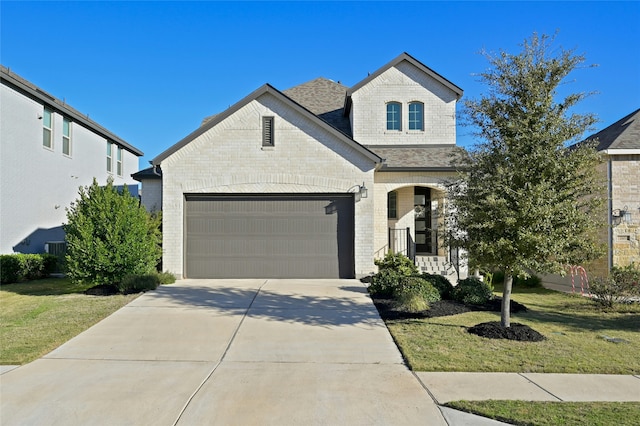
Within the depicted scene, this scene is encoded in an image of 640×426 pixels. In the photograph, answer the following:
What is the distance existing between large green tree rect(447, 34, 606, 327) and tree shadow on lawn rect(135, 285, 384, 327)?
2.86 metres

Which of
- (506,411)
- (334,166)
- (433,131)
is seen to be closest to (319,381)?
(506,411)

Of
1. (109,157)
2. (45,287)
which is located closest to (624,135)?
(45,287)

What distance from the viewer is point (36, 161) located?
17.0 meters

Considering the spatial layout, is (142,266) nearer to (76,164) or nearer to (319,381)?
(319,381)

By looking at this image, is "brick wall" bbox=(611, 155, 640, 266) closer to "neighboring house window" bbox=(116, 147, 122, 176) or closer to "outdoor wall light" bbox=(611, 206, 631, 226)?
"outdoor wall light" bbox=(611, 206, 631, 226)

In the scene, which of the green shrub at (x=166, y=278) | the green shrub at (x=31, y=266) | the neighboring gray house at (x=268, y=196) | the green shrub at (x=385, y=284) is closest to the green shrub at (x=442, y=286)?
the green shrub at (x=385, y=284)

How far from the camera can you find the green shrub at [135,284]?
11.1 m

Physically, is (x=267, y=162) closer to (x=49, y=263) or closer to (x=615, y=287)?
(x=49, y=263)

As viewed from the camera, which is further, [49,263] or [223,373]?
[49,263]

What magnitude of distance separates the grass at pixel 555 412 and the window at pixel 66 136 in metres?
19.9

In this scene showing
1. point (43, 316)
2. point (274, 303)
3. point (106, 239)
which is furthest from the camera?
point (106, 239)

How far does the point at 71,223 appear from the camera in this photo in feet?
37.7

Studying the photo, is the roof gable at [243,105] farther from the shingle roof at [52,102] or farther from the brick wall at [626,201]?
the brick wall at [626,201]

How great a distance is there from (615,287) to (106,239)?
12785mm
